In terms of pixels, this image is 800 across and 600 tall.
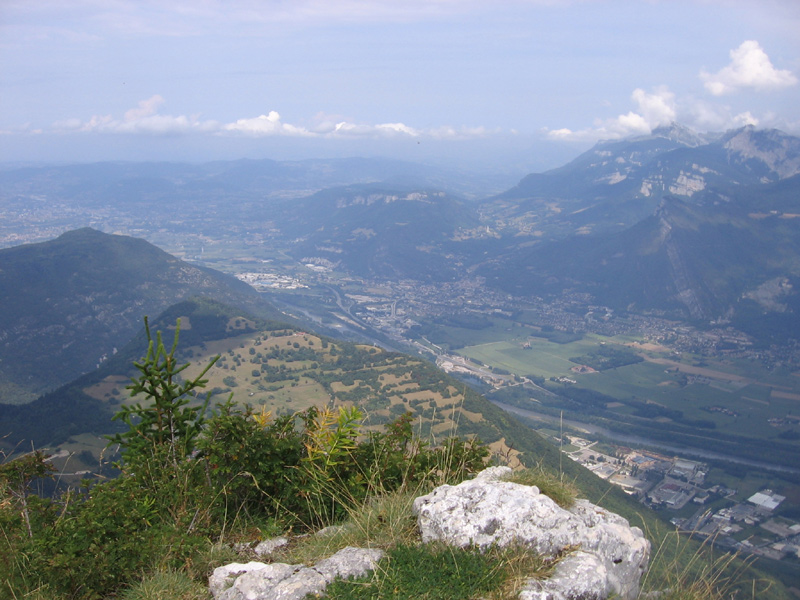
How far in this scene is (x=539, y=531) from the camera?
5293 millimetres

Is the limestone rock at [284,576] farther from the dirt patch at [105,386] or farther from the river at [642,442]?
the river at [642,442]

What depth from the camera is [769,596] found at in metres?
34.2

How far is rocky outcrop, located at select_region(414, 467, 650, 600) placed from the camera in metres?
5.05

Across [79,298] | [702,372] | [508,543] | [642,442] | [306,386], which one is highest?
[508,543]

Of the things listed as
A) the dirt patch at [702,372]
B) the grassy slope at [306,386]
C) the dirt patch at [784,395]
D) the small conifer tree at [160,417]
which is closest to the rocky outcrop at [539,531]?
the small conifer tree at [160,417]

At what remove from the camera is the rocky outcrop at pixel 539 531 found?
16.6 feet

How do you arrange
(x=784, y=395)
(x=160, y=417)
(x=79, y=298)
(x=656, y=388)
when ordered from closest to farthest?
(x=160, y=417), (x=784, y=395), (x=656, y=388), (x=79, y=298)

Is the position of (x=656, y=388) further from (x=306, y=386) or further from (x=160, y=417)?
(x=160, y=417)

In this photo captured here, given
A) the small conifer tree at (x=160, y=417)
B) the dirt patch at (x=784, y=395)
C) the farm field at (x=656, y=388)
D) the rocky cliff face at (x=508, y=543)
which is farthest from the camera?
the dirt patch at (x=784, y=395)

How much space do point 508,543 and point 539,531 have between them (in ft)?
1.19

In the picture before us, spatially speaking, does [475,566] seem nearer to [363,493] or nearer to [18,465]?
[363,493]

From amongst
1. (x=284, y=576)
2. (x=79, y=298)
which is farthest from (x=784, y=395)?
(x=79, y=298)

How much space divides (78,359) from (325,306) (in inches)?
2764

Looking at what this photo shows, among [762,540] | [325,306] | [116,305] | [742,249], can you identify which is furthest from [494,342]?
[742,249]
